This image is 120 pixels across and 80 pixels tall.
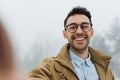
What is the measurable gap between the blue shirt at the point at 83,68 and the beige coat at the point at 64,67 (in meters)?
0.02

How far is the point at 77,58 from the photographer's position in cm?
149

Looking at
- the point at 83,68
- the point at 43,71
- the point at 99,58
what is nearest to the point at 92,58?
the point at 99,58

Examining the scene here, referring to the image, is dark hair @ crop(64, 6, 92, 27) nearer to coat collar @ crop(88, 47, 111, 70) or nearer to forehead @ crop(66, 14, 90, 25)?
forehead @ crop(66, 14, 90, 25)

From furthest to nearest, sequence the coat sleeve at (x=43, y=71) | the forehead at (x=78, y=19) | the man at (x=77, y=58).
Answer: the forehead at (x=78, y=19) → the man at (x=77, y=58) → the coat sleeve at (x=43, y=71)

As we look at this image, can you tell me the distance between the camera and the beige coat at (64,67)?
4.35ft

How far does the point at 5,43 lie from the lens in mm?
355

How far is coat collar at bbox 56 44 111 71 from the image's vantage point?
4.78 ft

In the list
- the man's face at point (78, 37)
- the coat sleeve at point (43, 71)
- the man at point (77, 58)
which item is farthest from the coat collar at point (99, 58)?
the coat sleeve at point (43, 71)

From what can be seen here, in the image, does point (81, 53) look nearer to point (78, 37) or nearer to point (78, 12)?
point (78, 37)

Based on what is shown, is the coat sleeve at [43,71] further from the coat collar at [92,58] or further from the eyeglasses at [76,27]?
the eyeglasses at [76,27]

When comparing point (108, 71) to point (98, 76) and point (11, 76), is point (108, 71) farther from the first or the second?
point (11, 76)

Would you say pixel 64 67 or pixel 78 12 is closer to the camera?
pixel 64 67

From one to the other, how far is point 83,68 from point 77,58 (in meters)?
0.05

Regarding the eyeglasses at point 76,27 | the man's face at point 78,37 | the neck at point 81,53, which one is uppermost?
the eyeglasses at point 76,27
